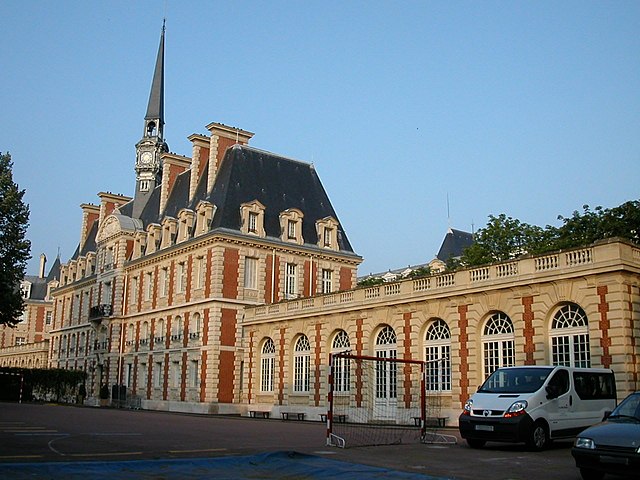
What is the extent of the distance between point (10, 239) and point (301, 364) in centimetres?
1526

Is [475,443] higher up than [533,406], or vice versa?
[533,406]

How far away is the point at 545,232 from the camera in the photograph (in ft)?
139

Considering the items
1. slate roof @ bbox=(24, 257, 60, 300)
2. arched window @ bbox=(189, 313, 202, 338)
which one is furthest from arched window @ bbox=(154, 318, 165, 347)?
slate roof @ bbox=(24, 257, 60, 300)

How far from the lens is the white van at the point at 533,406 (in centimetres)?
1492

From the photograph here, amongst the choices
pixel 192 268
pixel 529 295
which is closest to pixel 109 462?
pixel 529 295

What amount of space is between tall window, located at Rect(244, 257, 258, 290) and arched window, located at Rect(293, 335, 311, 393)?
7.80 metres

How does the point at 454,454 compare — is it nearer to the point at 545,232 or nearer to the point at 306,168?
Result: the point at 545,232

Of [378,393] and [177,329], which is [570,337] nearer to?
[378,393]

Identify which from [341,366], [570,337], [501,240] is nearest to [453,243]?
[501,240]

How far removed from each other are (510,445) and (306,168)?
3550cm

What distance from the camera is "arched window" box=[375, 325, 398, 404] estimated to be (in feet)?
94.5

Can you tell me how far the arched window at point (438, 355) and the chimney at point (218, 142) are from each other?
850 inches

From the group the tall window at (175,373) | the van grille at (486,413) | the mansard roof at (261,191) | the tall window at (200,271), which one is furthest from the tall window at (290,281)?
the van grille at (486,413)

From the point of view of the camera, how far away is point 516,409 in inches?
588
